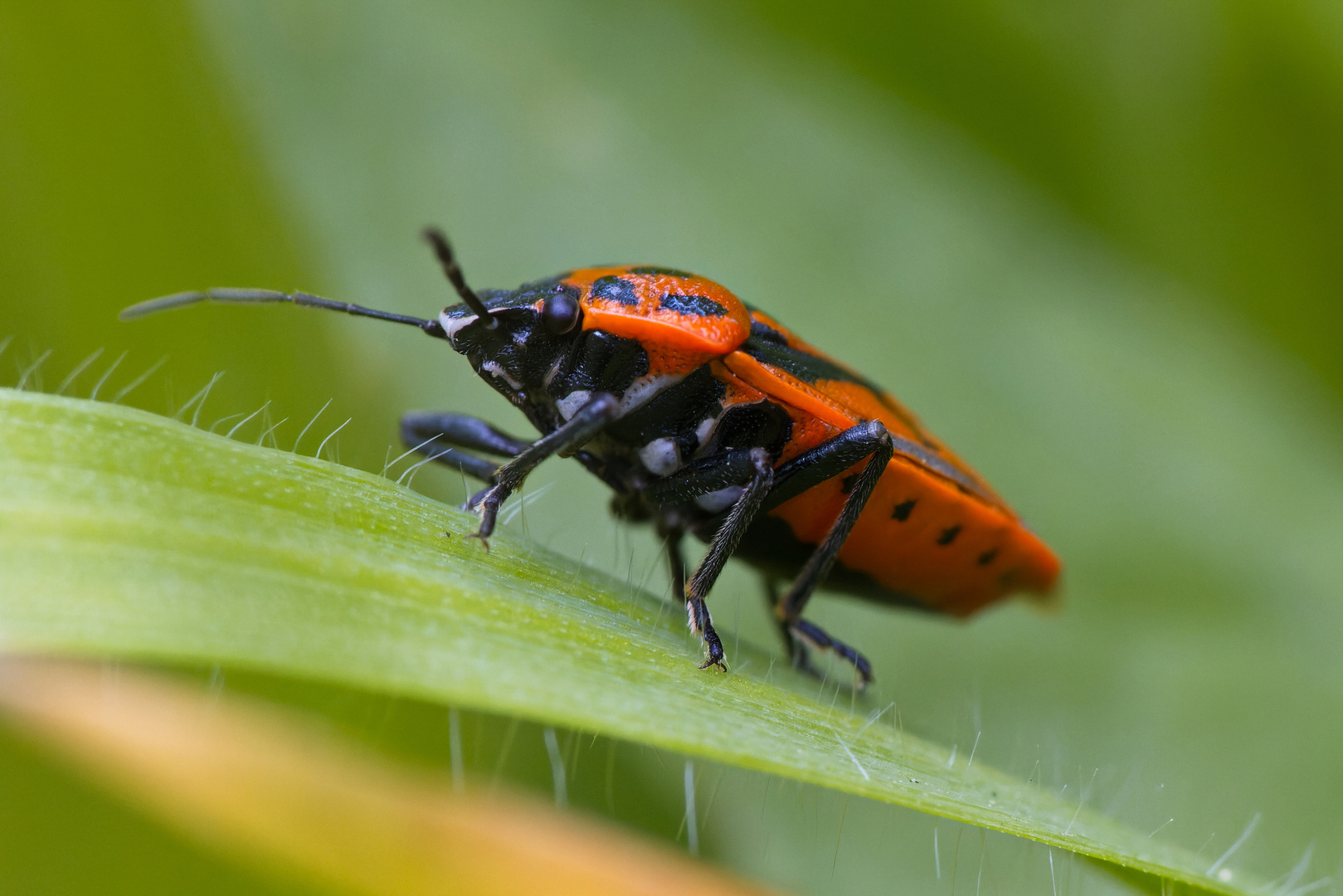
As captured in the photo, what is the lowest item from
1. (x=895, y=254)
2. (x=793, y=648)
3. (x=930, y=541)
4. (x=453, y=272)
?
(x=793, y=648)

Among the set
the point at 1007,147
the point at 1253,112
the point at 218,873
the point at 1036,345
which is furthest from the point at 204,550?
the point at 1253,112

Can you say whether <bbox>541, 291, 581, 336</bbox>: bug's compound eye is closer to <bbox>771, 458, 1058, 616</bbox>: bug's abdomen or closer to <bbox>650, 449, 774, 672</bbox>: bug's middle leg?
<bbox>650, 449, 774, 672</bbox>: bug's middle leg

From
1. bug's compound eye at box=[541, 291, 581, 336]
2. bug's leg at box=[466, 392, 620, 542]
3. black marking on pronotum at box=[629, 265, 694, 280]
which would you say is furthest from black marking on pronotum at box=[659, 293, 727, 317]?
bug's leg at box=[466, 392, 620, 542]

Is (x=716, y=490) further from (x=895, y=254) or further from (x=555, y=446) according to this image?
(x=895, y=254)

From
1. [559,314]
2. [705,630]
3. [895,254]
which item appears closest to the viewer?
[705,630]

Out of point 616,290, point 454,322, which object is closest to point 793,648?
point 616,290

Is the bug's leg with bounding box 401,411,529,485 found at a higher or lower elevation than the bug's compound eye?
lower

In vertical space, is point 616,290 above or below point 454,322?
above

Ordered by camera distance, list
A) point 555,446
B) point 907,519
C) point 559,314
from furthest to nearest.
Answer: point 907,519 < point 559,314 < point 555,446
